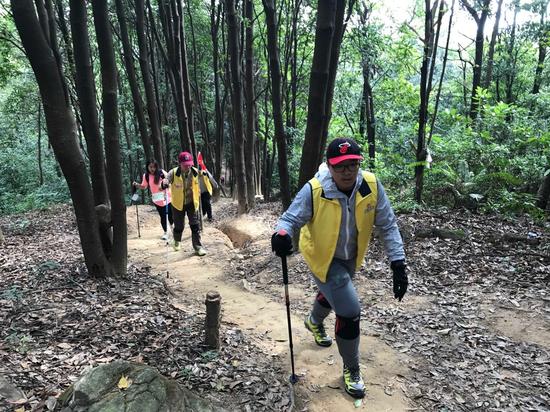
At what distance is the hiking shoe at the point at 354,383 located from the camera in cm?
388

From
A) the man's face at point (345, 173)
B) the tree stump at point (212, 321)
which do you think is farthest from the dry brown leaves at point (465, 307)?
the man's face at point (345, 173)

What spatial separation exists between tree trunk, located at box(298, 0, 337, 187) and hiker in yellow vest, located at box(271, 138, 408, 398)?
12.2ft

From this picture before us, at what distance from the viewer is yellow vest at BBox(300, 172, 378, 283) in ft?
12.2

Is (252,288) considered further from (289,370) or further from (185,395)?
(185,395)

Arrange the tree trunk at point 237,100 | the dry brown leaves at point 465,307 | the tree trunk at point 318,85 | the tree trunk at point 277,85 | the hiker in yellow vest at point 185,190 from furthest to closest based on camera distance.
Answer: the tree trunk at point 237,100, the hiker in yellow vest at point 185,190, the tree trunk at point 277,85, the tree trunk at point 318,85, the dry brown leaves at point 465,307

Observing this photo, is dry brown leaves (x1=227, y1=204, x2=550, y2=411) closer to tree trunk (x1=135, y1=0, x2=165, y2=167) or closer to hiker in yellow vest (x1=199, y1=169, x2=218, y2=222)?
hiker in yellow vest (x1=199, y1=169, x2=218, y2=222)

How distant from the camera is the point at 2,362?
362 centimetres

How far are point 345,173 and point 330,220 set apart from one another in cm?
46

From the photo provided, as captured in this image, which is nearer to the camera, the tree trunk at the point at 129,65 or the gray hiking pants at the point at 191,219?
the gray hiking pants at the point at 191,219

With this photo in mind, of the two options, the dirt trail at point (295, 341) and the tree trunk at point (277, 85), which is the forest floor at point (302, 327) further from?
the tree trunk at point (277, 85)

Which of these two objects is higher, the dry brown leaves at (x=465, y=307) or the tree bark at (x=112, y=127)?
the tree bark at (x=112, y=127)

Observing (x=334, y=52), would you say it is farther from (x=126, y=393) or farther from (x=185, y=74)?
(x=126, y=393)

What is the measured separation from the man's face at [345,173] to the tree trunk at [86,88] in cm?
423

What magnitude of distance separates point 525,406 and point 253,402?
2.48m
